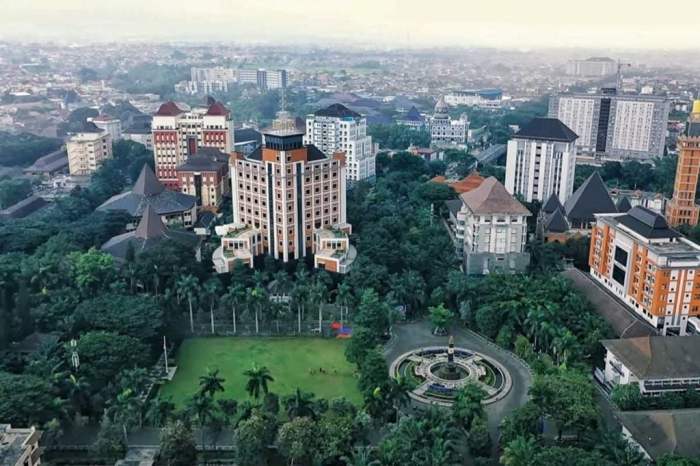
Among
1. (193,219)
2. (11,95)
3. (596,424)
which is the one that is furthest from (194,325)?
(11,95)

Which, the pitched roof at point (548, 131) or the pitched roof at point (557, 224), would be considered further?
the pitched roof at point (548, 131)

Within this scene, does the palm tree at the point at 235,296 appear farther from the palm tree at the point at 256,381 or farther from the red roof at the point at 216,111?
the red roof at the point at 216,111

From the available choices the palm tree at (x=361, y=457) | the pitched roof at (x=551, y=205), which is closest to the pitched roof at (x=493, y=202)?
the pitched roof at (x=551, y=205)

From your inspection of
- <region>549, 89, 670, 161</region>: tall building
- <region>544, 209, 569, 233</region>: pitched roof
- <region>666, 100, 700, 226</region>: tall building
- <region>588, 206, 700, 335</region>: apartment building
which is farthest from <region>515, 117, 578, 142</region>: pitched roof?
<region>549, 89, 670, 161</region>: tall building

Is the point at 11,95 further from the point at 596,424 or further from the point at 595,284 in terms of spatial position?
the point at 596,424

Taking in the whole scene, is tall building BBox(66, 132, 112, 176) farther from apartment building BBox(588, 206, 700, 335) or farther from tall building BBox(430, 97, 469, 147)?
apartment building BBox(588, 206, 700, 335)

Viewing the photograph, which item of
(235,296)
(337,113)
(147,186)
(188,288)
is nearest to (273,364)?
(235,296)
